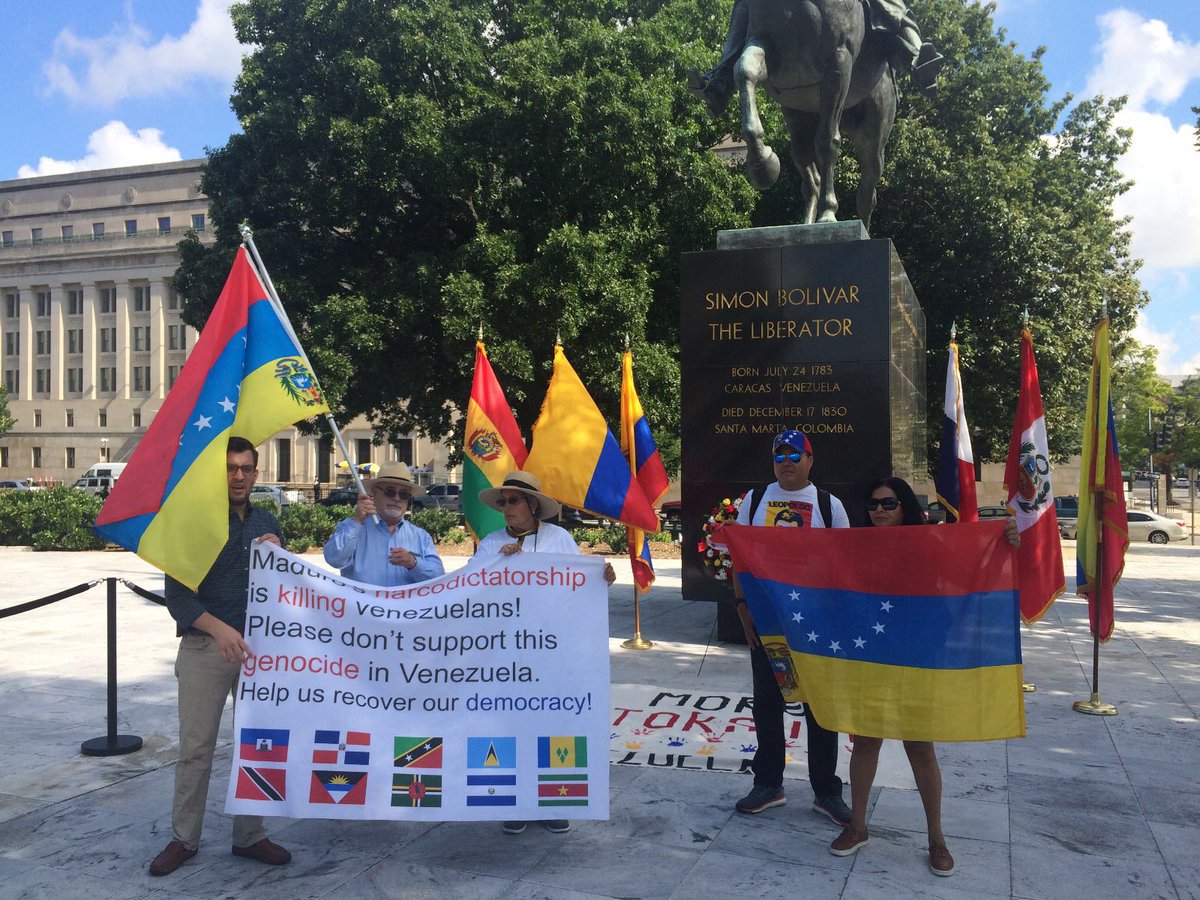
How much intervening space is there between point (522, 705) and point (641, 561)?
190 inches

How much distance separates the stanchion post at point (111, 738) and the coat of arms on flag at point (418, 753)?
2.94 meters

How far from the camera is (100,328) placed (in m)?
71.3

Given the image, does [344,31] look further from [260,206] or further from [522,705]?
[522,705]

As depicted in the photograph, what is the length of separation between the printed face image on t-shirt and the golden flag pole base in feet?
12.6

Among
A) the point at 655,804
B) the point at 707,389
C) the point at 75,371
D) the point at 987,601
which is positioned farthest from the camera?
the point at 75,371

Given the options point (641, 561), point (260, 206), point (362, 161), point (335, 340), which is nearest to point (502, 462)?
point (641, 561)

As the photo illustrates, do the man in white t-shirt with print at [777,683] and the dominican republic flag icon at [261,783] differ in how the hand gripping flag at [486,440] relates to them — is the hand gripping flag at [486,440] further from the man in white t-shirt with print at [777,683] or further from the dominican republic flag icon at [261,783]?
the dominican republic flag icon at [261,783]

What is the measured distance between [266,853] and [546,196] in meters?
17.7

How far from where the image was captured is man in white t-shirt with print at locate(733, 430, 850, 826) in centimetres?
476

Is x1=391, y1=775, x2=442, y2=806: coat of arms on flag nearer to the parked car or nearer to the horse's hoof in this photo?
the horse's hoof

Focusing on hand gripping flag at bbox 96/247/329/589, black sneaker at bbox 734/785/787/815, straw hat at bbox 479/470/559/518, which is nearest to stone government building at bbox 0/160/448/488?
hand gripping flag at bbox 96/247/329/589

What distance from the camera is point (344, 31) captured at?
65.4 feet

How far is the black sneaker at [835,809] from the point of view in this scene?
15.3ft

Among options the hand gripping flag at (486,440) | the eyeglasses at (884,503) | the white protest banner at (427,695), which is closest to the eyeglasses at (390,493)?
the white protest banner at (427,695)
